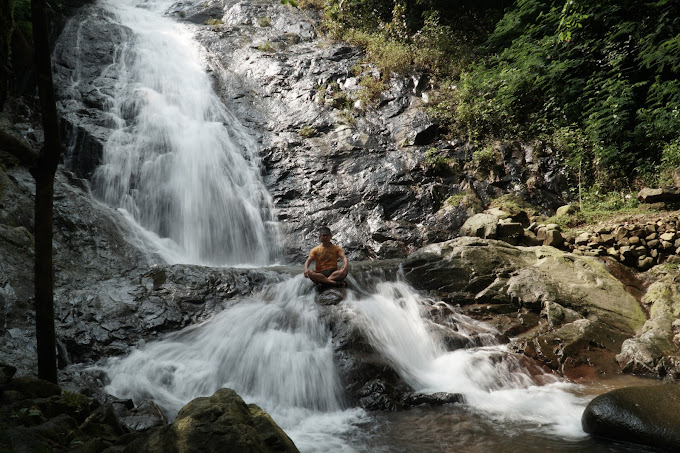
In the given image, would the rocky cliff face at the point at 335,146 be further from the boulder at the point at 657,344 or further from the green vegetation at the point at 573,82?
the boulder at the point at 657,344

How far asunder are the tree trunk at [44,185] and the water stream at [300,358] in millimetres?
1424

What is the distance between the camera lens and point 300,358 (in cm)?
550

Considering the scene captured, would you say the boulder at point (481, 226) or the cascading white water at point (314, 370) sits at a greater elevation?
the boulder at point (481, 226)

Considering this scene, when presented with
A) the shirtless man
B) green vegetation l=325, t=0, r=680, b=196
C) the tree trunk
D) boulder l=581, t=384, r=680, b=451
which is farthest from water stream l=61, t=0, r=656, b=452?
green vegetation l=325, t=0, r=680, b=196

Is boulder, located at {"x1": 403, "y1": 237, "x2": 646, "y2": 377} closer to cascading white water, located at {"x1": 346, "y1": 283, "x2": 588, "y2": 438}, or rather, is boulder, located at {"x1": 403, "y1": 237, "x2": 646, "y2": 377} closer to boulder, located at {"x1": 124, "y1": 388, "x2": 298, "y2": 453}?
cascading white water, located at {"x1": 346, "y1": 283, "x2": 588, "y2": 438}

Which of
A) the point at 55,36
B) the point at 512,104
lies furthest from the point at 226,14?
the point at 512,104

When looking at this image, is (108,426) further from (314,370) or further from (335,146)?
(335,146)

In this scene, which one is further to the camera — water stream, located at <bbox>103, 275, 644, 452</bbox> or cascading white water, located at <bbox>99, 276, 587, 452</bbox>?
cascading white water, located at <bbox>99, 276, 587, 452</bbox>

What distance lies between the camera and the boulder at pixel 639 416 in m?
3.76

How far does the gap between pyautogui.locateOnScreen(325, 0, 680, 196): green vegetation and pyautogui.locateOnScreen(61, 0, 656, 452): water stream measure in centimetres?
617

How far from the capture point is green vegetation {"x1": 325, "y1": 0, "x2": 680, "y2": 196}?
948 centimetres

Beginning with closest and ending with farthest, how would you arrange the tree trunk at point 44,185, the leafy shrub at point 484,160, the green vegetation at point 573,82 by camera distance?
the tree trunk at point 44,185, the green vegetation at point 573,82, the leafy shrub at point 484,160

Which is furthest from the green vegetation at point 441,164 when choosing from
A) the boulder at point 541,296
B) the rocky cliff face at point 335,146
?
the boulder at point 541,296

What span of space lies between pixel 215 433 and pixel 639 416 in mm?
3804
